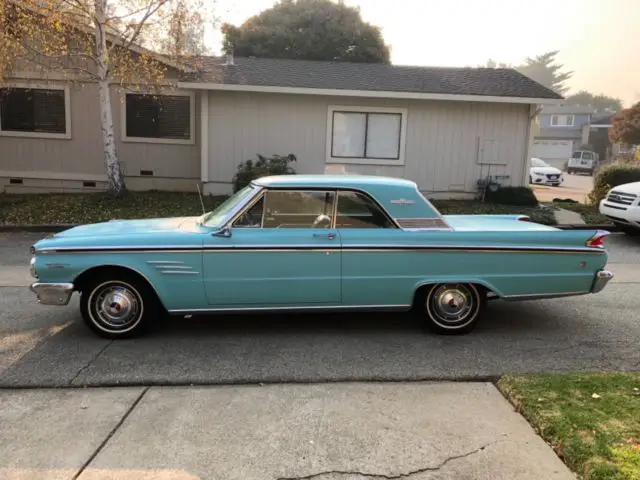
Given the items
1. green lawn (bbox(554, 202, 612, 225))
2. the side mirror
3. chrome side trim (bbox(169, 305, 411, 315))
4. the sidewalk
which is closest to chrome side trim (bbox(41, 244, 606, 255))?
the side mirror

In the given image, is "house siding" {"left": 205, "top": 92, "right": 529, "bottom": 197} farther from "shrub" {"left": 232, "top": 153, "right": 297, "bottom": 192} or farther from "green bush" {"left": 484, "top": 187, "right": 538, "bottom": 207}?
"shrub" {"left": 232, "top": 153, "right": 297, "bottom": 192}

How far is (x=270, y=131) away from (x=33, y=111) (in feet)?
21.2

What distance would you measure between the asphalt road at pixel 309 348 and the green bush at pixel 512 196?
354 inches

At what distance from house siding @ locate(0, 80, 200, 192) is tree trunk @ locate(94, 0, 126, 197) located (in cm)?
186

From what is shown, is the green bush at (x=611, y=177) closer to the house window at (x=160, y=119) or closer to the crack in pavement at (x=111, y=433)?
the house window at (x=160, y=119)

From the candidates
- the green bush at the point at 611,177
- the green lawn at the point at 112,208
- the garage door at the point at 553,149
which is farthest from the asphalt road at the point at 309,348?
the garage door at the point at 553,149

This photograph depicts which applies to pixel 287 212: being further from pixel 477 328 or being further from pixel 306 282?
pixel 477 328

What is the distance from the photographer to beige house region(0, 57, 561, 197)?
1477 centimetres

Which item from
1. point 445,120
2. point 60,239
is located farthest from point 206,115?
point 60,239

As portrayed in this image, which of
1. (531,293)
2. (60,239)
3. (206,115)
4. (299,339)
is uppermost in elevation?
(206,115)

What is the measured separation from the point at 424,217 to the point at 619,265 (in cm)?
532

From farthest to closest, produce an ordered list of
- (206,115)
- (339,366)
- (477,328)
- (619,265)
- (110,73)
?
(206,115)
(110,73)
(619,265)
(477,328)
(339,366)

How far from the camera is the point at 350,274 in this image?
5.01 m

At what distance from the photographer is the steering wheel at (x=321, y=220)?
16.7 ft
